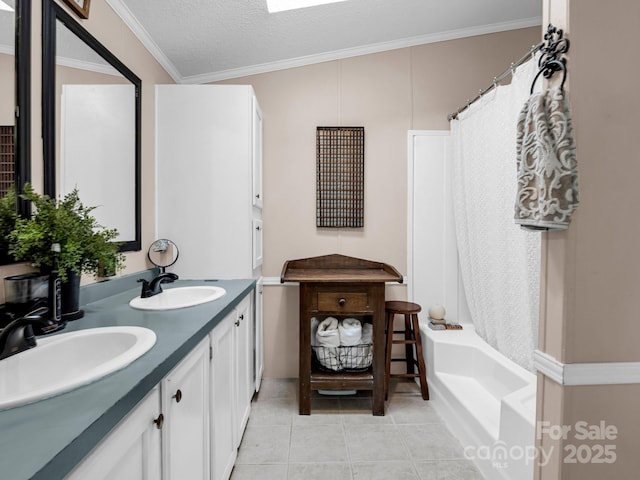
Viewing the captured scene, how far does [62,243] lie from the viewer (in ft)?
3.64

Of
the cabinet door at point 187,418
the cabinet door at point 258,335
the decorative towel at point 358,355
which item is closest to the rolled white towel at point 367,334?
the decorative towel at point 358,355

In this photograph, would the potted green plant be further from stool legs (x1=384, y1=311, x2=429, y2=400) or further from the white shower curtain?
the white shower curtain

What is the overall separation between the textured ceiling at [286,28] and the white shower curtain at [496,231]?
723 mm

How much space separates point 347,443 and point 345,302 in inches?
31.6

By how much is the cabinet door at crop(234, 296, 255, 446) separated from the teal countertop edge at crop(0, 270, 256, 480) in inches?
24.6

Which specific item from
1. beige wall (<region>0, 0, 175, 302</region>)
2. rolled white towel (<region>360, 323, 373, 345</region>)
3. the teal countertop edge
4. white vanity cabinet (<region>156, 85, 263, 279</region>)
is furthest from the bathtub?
beige wall (<region>0, 0, 175, 302</region>)

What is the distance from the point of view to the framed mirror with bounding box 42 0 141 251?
4.07 ft

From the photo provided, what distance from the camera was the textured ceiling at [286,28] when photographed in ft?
5.97

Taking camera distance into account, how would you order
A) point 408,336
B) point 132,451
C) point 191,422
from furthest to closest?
1. point 408,336
2. point 191,422
3. point 132,451

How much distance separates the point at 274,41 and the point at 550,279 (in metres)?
2.20

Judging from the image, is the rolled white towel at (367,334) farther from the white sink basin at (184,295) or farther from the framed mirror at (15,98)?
the framed mirror at (15,98)

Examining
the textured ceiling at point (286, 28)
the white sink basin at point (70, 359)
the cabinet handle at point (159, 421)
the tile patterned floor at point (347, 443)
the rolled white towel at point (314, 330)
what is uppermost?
the textured ceiling at point (286, 28)

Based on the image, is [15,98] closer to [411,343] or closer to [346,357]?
[346,357]

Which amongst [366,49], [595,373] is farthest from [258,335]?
[366,49]
